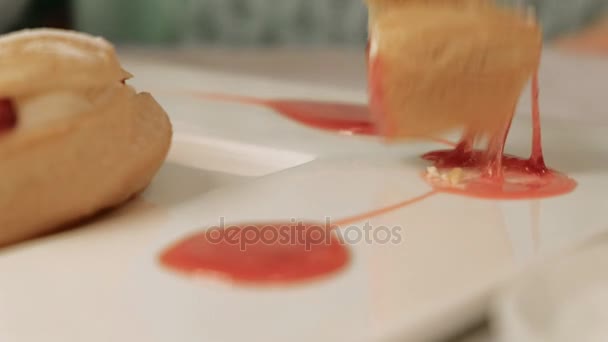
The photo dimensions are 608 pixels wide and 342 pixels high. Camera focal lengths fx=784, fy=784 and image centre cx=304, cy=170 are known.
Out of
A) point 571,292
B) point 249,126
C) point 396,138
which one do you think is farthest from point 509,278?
point 249,126

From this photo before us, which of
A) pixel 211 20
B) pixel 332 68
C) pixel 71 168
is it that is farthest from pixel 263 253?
pixel 211 20

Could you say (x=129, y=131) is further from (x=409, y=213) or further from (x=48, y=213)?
(x=409, y=213)

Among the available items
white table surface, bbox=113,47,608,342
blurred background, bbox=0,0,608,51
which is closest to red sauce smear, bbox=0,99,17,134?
white table surface, bbox=113,47,608,342

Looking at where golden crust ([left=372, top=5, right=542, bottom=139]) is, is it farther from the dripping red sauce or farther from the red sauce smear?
the red sauce smear
